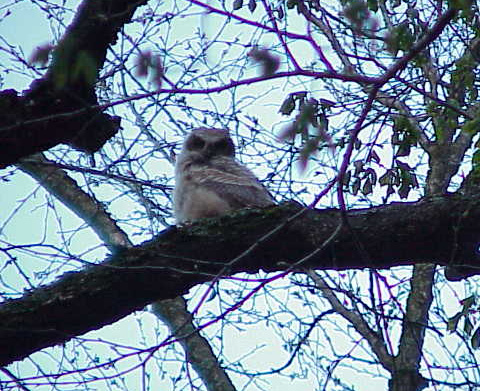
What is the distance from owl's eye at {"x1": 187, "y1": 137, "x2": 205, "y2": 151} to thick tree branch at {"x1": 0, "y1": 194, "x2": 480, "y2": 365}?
3.06m

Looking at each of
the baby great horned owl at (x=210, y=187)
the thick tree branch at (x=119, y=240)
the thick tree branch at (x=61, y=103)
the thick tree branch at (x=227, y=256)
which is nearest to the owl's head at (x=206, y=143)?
the baby great horned owl at (x=210, y=187)

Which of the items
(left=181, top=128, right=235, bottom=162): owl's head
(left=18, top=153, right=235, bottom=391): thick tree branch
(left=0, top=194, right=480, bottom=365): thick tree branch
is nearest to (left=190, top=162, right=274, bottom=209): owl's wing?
(left=181, top=128, right=235, bottom=162): owl's head

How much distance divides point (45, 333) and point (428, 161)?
381cm

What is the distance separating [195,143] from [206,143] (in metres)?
0.09

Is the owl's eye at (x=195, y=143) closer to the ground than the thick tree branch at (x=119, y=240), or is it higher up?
higher up

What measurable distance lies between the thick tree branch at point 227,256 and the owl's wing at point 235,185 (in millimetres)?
2007

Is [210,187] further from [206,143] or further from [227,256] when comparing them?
[227,256]

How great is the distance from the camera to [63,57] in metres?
2.19

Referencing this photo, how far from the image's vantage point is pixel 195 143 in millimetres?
7316

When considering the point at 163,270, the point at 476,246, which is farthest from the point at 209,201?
the point at 476,246

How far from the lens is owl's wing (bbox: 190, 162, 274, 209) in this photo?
634cm

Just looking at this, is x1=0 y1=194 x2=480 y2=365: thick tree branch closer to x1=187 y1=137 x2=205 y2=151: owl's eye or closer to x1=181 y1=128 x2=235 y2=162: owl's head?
x1=181 y1=128 x2=235 y2=162: owl's head

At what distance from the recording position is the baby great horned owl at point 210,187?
251 inches

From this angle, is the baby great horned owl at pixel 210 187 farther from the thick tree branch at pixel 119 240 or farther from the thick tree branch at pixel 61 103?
the thick tree branch at pixel 61 103
